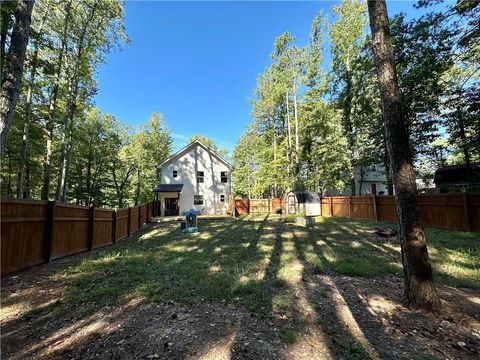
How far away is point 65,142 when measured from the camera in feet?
43.5

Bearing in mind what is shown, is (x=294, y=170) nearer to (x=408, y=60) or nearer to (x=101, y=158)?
(x=408, y=60)

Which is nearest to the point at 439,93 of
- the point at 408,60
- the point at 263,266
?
the point at 408,60

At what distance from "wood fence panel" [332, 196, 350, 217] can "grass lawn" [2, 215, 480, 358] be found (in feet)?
34.9

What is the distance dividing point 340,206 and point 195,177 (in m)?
13.7

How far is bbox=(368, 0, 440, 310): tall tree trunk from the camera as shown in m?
3.44

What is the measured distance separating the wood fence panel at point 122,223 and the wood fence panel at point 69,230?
2.53 metres

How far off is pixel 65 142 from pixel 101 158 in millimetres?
15339

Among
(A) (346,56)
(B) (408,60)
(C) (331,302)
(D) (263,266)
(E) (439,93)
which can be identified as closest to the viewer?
(C) (331,302)

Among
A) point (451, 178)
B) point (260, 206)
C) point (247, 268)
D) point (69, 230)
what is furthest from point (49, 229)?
point (451, 178)

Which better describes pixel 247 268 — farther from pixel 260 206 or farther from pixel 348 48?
pixel 348 48

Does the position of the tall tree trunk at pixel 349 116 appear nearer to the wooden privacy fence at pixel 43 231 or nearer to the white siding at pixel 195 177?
the white siding at pixel 195 177

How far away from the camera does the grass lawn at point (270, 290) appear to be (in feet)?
9.37

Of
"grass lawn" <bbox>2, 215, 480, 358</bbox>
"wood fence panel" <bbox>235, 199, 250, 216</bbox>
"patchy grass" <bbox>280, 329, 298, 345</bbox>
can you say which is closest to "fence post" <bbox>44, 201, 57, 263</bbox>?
"grass lawn" <bbox>2, 215, 480, 358</bbox>

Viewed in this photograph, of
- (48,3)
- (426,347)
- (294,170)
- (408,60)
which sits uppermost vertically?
(48,3)
